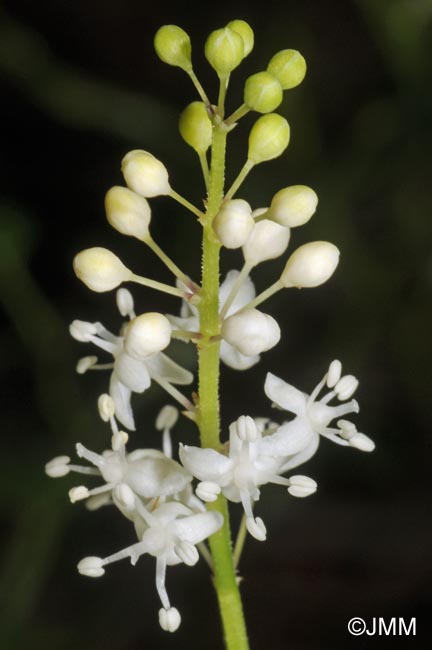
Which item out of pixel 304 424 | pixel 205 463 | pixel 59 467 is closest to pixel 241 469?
pixel 205 463

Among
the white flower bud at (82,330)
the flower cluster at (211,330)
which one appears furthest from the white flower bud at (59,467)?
Answer: the white flower bud at (82,330)

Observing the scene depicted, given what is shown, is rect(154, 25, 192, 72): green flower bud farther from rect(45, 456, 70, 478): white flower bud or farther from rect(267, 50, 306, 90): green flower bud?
rect(45, 456, 70, 478): white flower bud

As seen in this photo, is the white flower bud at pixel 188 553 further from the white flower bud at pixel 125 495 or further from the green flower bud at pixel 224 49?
the green flower bud at pixel 224 49

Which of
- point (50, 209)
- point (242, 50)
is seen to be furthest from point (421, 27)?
point (242, 50)

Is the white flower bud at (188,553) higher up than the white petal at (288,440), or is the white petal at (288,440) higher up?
the white petal at (288,440)

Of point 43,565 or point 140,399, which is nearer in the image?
point 43,565

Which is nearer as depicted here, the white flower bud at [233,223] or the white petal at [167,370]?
the white flower bud at [233,223]

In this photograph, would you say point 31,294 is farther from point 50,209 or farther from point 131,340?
point 131,340

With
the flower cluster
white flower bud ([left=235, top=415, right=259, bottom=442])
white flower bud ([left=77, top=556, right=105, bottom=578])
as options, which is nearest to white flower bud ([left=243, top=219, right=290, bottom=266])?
the flower cluster
